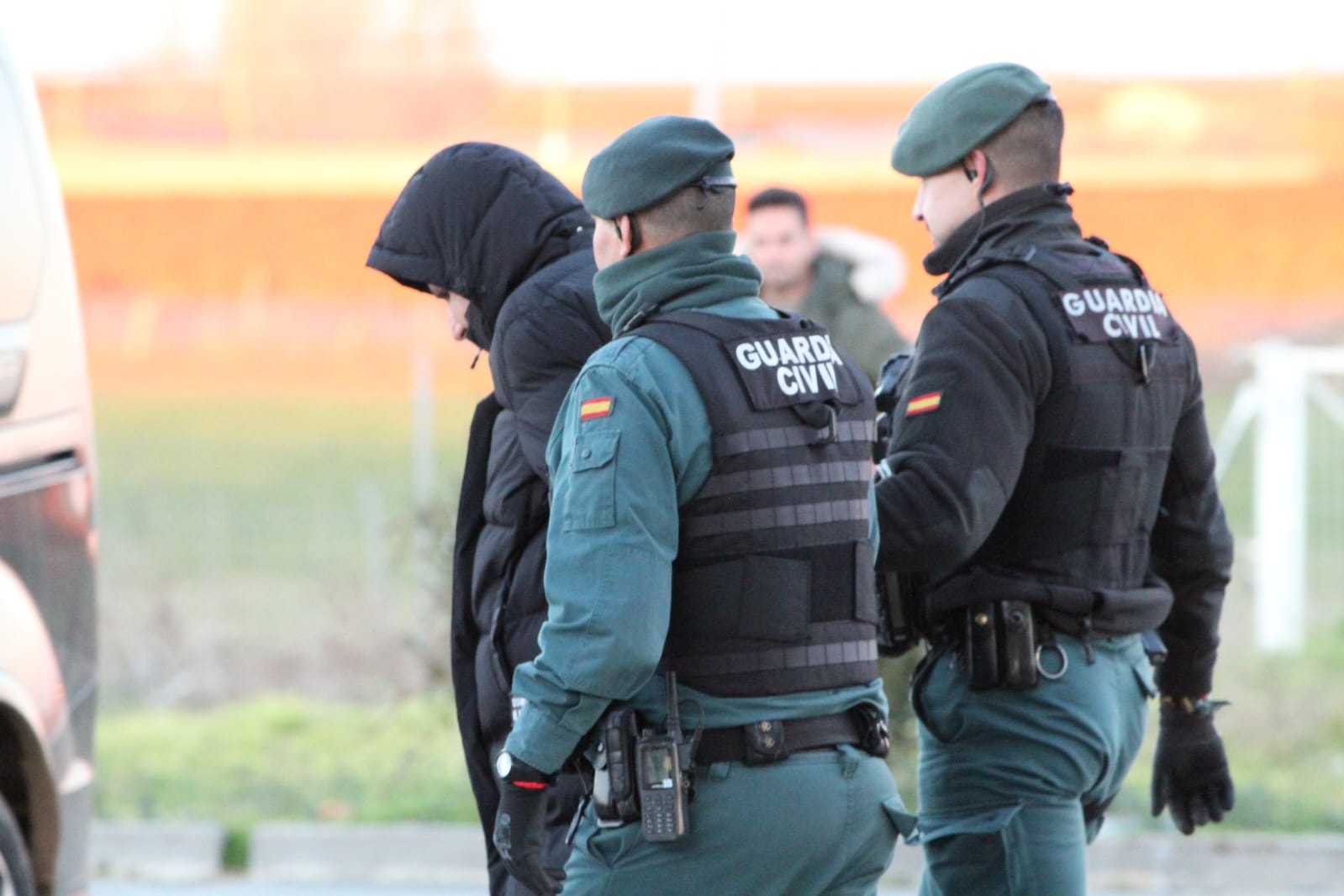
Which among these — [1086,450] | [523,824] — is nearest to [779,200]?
[1086,450]

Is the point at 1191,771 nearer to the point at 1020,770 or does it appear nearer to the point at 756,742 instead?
the point at 1020,770

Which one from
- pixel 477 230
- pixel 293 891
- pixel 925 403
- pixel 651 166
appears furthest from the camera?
pixel 293 891

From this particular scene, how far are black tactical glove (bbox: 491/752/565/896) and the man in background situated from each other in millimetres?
3670

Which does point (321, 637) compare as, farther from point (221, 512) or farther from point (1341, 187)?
point (1341, 187)

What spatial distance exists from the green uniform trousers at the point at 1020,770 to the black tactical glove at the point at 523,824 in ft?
2.29

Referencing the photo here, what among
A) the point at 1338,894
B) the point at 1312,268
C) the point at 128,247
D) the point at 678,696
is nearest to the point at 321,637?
the point at 128,247

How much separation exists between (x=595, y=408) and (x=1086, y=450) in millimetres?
992

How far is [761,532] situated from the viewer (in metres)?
2.54

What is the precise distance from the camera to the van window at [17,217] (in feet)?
12.1

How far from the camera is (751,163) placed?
957 cm

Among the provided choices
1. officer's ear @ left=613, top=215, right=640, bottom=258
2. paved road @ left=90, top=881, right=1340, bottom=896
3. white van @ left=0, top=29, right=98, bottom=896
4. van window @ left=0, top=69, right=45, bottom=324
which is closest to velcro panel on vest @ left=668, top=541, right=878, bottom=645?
officer's ear @ left=613, top=215, right=640, bottom=258

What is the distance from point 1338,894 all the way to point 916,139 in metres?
3.70

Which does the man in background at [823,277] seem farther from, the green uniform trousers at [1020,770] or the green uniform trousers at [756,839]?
the green uniform trousers at [756,839]

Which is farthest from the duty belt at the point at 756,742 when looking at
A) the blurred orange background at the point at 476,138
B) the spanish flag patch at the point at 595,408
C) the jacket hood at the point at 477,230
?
the blurred orange background at the point at 476,138
